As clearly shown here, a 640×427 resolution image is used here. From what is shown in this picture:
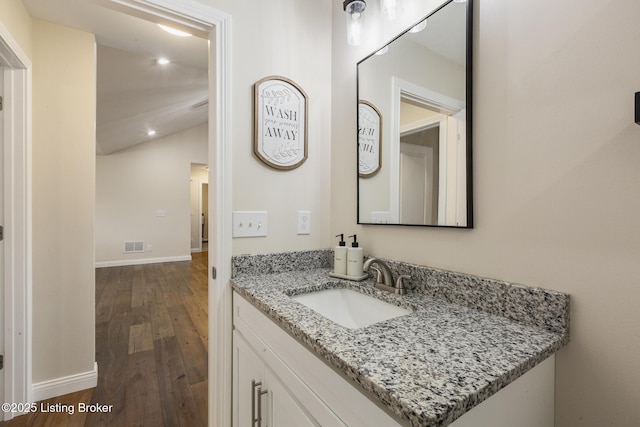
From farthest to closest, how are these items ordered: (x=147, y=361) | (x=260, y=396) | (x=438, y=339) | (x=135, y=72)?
1. (x=135, y=72)
2. (x=147, y=361)
3. (x=260, y=396)
4. (x=438, y=339)

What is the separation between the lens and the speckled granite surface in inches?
18.3

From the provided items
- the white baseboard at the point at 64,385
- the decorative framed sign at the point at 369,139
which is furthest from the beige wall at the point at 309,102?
the white baseboard at the point at 64,385

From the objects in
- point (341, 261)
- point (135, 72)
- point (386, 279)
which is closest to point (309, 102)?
point (341, 261)

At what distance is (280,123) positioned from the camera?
52.6 inches

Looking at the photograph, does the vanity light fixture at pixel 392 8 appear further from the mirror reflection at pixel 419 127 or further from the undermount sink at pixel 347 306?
the undermount sink at pixel 347 306

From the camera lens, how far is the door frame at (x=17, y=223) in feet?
4.91

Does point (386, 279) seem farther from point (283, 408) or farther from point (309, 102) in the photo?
point (309, 102)

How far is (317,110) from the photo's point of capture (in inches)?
57.8

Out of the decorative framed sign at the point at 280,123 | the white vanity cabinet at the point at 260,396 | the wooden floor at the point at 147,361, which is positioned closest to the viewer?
the white vanity cabinet at the point at 260,396

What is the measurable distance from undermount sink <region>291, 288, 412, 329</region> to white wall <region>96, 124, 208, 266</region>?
19.1ft

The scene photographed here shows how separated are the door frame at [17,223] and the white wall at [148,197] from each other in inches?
175

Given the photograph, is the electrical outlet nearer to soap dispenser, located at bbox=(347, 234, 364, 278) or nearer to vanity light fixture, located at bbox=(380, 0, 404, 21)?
soap dispenser, located at bbox=(347, 234, 364, 278)

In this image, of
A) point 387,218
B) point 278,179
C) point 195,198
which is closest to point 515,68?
point 387,218

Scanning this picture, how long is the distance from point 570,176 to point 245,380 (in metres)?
1.22
